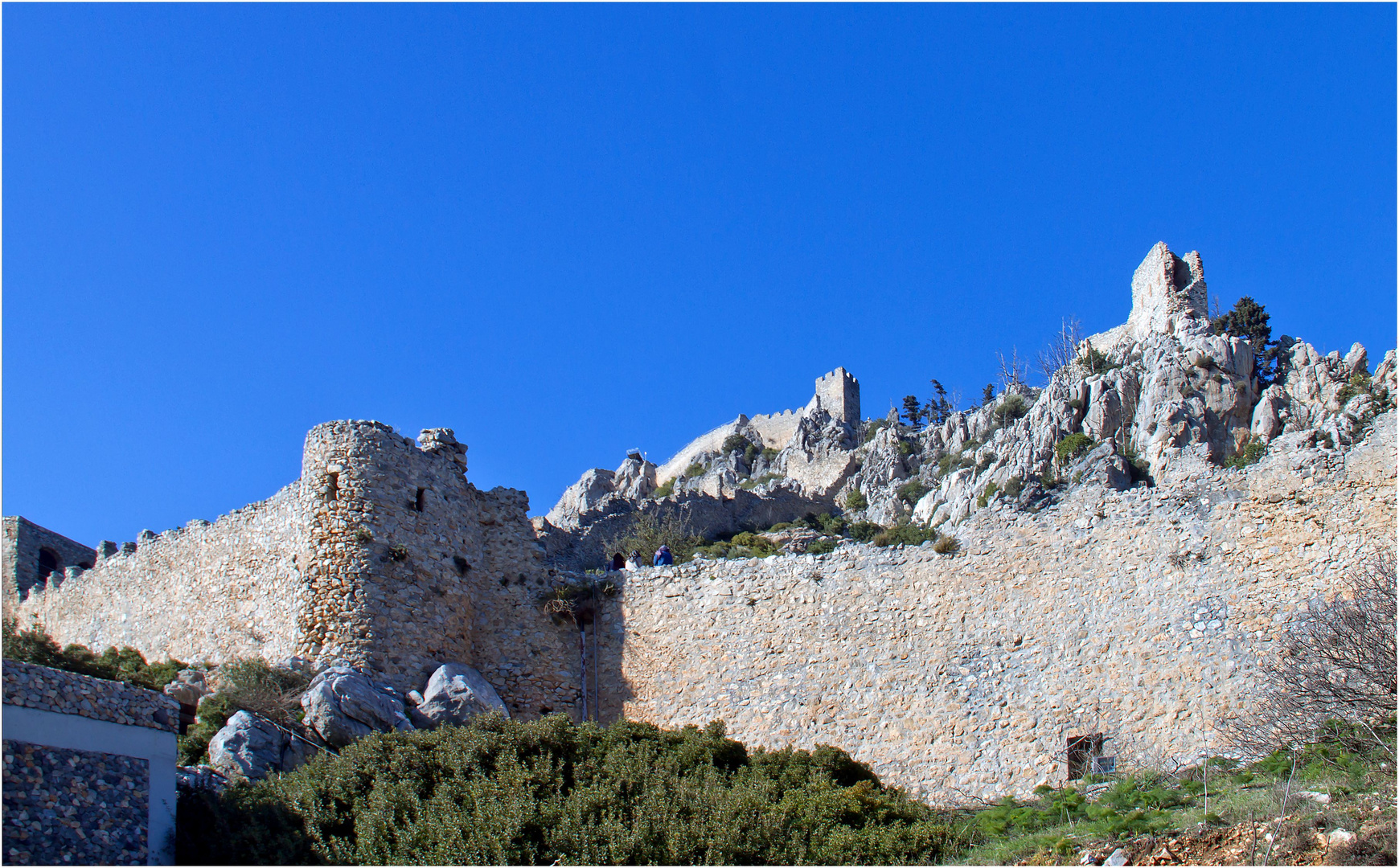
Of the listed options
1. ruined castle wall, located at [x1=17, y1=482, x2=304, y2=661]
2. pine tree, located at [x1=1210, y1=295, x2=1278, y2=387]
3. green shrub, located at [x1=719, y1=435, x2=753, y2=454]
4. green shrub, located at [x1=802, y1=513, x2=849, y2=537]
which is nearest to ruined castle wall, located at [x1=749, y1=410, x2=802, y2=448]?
green shrub, located at [x1=719, y1=435, x2=753, y2=454]

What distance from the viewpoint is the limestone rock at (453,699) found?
18109 mm

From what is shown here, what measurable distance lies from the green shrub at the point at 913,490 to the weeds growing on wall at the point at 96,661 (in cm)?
3184

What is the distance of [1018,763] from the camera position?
1670cm

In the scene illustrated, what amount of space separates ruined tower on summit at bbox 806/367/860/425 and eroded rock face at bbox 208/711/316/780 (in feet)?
174

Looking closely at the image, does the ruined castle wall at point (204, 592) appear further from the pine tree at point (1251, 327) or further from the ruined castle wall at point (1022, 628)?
the pine tree at point (1251, 327)

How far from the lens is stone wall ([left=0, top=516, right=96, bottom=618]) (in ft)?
105

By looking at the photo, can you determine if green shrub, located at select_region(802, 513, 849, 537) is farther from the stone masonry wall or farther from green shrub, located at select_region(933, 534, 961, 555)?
the stone masonry wall

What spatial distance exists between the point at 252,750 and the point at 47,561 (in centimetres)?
2318

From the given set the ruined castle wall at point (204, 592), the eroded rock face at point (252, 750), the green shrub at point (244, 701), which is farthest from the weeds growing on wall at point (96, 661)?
the eroded rock face at point (252, 750)

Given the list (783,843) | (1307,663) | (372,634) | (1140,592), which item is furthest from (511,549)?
(1307,663)

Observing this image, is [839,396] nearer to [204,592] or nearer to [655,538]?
[655,538]

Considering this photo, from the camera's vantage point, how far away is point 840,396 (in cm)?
6888

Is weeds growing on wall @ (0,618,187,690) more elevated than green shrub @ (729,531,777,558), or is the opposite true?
green shrub @ (729,531,777,558)

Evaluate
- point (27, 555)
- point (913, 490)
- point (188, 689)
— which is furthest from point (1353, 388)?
point (27, 555)
